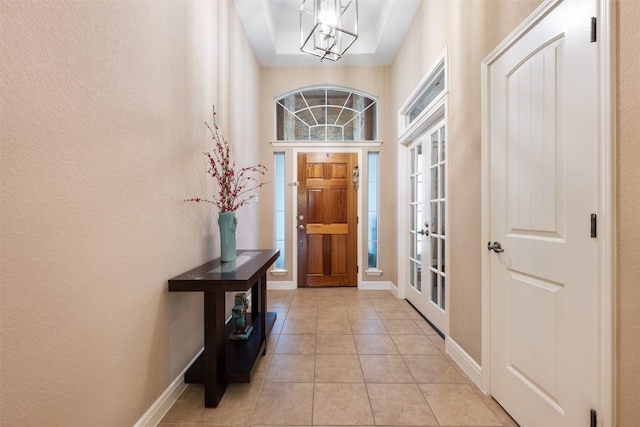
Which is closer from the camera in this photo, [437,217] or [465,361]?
[465,361]

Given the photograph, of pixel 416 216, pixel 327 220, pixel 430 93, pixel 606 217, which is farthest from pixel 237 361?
pixel 430 93

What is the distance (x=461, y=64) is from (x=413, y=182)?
5.29ft

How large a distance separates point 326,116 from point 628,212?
3.68 metres

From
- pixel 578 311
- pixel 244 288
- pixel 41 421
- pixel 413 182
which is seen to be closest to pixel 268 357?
pixel 244 288

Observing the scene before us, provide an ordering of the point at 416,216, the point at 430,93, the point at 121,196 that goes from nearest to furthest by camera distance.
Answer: the point at 121,196
the point at 430,93
the point at 416,216

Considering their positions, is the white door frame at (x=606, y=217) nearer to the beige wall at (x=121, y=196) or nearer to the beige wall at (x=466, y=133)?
the beige wall at (x=121, y=196)

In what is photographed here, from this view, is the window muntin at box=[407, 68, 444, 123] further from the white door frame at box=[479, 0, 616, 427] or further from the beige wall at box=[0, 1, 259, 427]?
the beige wall at box=[0, 1, 259, 427]

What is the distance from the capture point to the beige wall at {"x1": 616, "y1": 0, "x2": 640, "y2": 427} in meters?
0.96

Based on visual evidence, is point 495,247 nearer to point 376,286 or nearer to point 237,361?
point 237,361

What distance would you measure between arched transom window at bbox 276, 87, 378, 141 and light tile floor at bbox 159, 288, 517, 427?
2.65 metres

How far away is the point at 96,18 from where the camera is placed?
1.12 m

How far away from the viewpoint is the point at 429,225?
2.93 metres

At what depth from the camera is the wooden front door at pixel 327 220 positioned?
13.7ft

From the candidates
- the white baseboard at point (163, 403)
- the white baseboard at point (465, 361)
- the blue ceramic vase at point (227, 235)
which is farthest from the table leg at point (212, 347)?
the white baseboard at point (465, 361)
